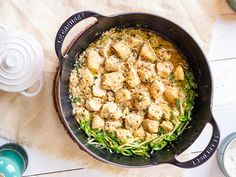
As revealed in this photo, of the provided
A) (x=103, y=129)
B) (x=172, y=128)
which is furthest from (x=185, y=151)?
(x=103, y=129)

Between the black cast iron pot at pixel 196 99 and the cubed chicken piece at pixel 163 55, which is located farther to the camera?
the cubed chicken piece at pixel 163 55

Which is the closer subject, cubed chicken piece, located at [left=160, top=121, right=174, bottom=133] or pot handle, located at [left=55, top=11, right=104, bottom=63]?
pot handle, located at [left=55, top=11, right=104, bottom=63]

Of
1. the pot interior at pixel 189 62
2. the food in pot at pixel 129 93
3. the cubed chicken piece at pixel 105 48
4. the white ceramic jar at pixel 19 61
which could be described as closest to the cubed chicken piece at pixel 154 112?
the food in pot at pixel 129 93

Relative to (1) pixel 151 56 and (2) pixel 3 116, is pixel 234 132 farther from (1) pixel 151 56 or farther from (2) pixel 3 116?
(2) pixel 3 116

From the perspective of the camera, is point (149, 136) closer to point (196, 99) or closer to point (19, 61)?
point (196, 99)

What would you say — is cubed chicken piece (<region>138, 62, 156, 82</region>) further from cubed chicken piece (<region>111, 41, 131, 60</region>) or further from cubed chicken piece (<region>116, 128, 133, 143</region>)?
cubed chicken piece (<region>116, 128, 133, 143</region>)

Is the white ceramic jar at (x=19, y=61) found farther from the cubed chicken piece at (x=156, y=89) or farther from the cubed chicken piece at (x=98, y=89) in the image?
the cubed chicken piece at (x=156, y=89)

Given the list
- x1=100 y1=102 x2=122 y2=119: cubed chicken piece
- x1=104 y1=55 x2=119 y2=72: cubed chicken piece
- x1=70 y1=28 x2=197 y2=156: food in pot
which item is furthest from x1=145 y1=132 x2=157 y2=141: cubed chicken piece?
x1=104 y1=55 x2=119 y2=72: cubed chicken piece
